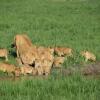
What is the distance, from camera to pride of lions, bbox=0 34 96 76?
11.3 meters

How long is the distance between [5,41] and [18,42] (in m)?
2.58

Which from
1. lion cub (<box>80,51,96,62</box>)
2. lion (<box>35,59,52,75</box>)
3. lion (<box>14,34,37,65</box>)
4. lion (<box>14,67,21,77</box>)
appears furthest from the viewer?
lion cub (<box>80,51,96,62</box>)

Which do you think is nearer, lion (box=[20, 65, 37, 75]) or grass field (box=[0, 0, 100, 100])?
grass field (box=[0, 0, 100, 100])

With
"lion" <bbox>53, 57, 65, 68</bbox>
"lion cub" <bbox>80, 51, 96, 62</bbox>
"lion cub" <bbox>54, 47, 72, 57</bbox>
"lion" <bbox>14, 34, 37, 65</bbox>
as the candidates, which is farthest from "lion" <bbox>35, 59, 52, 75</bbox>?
"lion cub" <bbox>80, 51, 96, 62</bbox>

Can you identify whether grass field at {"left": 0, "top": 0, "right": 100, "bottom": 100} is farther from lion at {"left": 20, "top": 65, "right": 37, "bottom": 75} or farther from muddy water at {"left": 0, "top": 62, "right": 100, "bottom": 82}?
lion at {"left": 20, "top": 65, "right": 37, "bottom": 75}

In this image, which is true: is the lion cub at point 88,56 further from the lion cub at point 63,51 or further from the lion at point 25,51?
the lion at point 25,51

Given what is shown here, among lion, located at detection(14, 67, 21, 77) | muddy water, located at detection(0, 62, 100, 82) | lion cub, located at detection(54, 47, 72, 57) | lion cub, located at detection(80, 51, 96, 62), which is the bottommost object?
muddy water, located at detection(0, 62, 100, 82)

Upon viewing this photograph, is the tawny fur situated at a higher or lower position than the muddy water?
higher

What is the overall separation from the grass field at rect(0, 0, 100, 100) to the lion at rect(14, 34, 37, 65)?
0.39m

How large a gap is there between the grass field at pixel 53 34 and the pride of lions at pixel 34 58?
1.02ft

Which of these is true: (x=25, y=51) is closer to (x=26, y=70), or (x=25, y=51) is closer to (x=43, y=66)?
(x=43, y=66)

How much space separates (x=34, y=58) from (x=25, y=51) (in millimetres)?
614

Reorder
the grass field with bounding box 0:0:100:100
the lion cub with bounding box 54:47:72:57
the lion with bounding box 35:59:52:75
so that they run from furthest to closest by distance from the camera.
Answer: the lion cub with bounding box 54:47:72:57, the lion with bounding box 35:59:52:75, the grass field with bounding box 0:0:100:100

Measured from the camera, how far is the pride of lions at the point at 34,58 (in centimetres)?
1127
